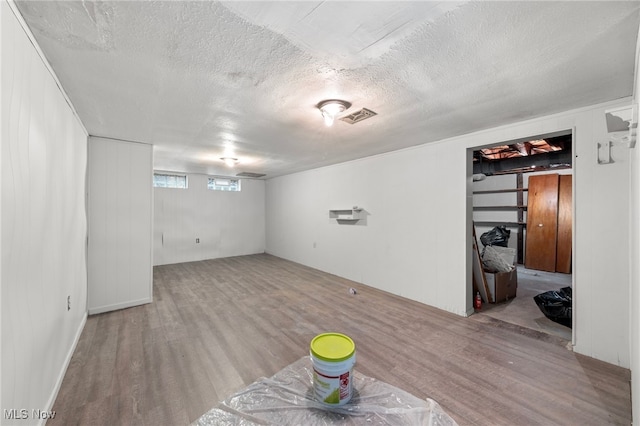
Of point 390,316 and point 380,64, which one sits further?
point 390,316

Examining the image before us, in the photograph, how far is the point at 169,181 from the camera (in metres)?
6.34

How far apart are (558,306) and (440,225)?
1.46m

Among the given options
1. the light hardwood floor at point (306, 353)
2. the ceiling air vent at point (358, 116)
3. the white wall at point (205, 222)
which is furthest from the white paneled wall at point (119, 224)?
the ceiling air vent at point (358, 116)

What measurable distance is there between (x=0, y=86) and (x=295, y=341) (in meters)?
2.66

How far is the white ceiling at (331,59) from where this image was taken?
Answer: 3.99ft

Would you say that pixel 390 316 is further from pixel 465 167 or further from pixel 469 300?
pixel 465 167

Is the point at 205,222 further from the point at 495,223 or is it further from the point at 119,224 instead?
the point at 495,223

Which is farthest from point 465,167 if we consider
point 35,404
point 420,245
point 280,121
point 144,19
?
point 35,404

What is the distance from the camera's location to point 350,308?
3482 millimetres

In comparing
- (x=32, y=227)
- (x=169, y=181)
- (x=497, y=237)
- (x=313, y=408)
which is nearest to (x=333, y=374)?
(x=313, y=408)

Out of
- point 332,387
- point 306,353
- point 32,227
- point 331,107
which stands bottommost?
point 306,353

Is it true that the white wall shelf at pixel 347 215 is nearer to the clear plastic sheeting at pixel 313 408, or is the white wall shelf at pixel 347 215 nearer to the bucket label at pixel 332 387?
the clear plastic sheeting at pixel 313 408

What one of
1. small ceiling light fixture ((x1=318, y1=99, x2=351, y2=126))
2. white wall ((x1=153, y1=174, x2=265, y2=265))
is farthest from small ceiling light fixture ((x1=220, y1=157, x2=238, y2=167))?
small ceiling light fixture ((x1=318, y1=99, x2=351, y2=126))

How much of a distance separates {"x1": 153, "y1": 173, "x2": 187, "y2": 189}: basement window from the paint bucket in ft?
20.0
